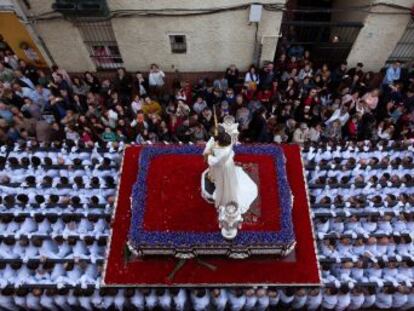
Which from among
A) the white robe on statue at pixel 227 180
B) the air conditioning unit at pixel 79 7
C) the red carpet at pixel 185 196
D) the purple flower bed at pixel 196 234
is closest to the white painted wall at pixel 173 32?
the air conditioning unit at pixel 79 7

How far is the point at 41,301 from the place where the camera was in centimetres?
1133

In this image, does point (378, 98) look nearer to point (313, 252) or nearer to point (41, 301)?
point (313, 252)

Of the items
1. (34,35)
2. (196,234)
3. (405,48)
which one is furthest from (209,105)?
(405,48)

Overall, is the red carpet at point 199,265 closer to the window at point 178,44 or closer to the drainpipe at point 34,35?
the window at point 178,44

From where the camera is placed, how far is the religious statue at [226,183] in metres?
9.84

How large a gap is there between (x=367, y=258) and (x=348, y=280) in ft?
2.76

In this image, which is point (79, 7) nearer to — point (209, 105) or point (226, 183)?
point (209, 105)

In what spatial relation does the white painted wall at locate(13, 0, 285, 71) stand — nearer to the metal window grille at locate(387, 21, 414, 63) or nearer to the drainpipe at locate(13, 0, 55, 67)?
the drainpipe at locate(13, 0, 55, 67)

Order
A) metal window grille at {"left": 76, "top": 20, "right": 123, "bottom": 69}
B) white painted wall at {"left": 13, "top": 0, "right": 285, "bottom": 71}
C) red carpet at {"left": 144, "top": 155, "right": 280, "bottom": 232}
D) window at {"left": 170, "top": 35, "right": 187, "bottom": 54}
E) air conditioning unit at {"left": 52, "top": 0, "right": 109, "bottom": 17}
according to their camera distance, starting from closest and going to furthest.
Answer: red carpet at {"left": 144, "top": 155, "right": 280, "bottom": 232} < air conditioning unit at {"left": 52, "top": 0, "right": 109, "bottom": 17} < white painted wall at {"left": 13, "top": 0, "right": 285, "bottom": 71} < metal window grille at {"left": 76, "top": 20, "right": 123, "bottom": 69} < window at {"left": 170, "top": 35, "right": 187, "bottom": 54}

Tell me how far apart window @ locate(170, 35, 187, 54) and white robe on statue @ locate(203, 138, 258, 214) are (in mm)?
6254

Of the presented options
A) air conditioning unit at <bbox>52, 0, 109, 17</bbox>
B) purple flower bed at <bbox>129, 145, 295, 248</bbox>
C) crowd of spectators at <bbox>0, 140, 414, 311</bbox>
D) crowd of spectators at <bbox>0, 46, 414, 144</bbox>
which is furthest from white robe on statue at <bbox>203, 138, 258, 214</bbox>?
air conditioning unit at <bbox>52, 0, 109, 17</bbox>

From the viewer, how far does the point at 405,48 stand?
16.2 meters

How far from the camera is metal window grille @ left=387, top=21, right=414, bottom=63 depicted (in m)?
15.6

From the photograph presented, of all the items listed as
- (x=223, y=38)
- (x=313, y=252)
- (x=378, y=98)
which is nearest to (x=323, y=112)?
(x=378, y=98)
